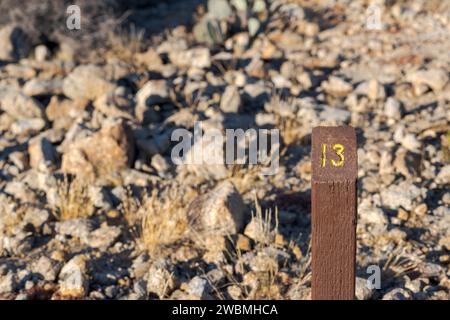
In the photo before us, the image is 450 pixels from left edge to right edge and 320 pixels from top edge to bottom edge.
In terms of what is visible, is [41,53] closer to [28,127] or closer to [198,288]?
[28,127]

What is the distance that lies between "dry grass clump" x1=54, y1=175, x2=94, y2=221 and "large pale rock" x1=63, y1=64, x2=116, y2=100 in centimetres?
181

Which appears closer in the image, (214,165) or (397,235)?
(397,235)

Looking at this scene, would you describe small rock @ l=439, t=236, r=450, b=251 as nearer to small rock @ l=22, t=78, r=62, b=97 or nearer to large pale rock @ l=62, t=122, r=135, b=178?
large pale rock @ l=62, t=122, r=135, b=178

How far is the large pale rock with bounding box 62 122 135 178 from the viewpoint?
5820 mm

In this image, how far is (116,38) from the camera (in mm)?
8500

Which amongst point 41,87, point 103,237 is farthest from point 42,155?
point 41,87

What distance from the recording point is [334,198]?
9.00ft

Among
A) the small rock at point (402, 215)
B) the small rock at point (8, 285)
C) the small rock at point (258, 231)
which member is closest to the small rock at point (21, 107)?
the small rock at point (8, 285)

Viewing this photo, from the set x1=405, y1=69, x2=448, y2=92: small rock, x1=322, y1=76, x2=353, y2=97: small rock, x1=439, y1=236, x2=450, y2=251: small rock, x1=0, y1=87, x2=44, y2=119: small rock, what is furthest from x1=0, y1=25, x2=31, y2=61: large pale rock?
x1=439, y1=236, x2=450, y2=251: small rock

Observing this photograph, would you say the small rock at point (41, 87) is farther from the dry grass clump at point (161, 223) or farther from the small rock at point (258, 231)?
the small rock at point (258, 231)
